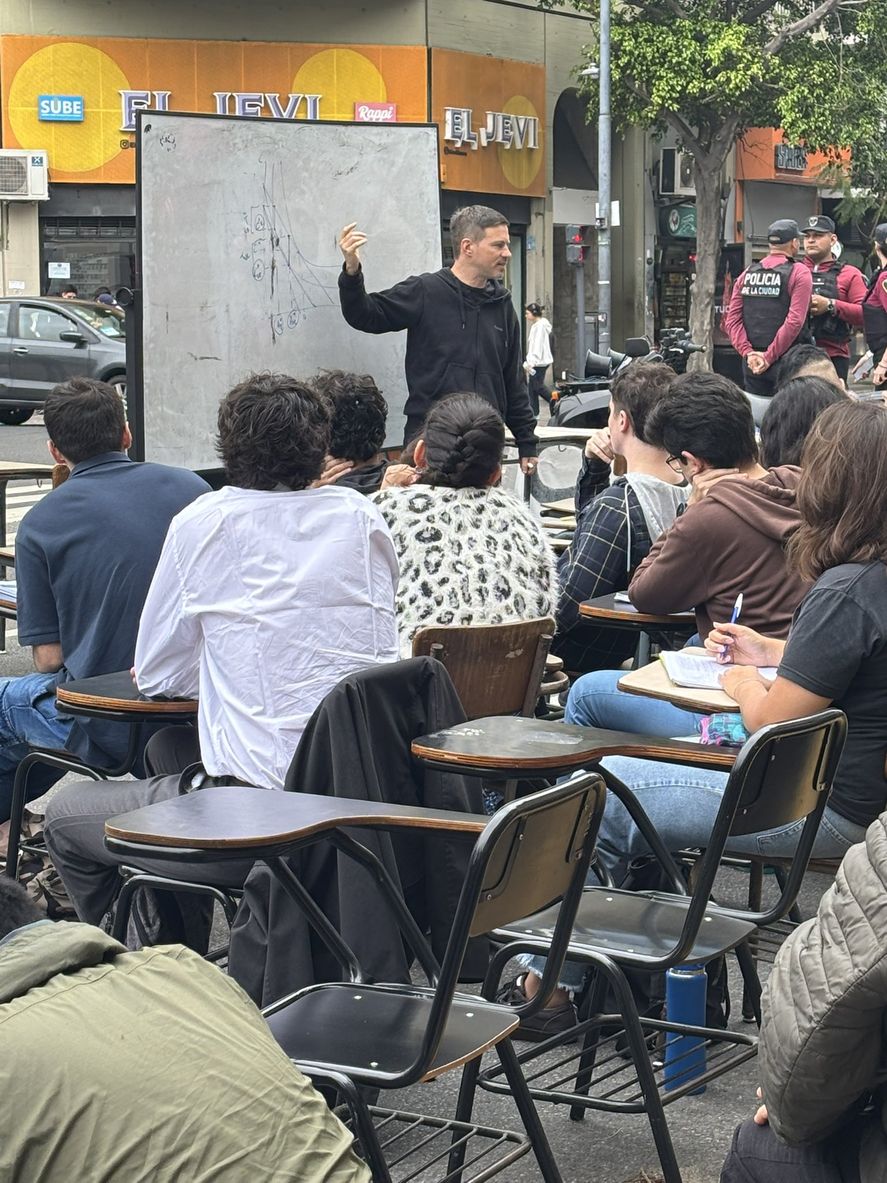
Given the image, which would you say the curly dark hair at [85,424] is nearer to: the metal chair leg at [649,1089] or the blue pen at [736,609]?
the blue pen at [736,609]

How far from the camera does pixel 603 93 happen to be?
30500 mm

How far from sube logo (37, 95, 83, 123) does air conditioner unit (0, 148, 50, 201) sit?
67 centimetres

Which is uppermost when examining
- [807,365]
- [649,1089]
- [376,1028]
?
[807,365]

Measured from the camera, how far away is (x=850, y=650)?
338 centimetres

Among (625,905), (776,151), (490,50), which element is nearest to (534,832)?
(625,905)

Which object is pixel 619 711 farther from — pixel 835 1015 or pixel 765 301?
pixel 765 301

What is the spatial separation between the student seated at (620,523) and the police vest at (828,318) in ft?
21.6

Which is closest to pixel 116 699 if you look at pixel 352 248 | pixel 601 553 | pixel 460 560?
pixel 460 560

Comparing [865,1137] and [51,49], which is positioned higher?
[51,49]

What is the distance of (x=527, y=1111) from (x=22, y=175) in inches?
1093

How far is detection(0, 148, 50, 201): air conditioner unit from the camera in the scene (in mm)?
28328

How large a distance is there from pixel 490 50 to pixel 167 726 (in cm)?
2901

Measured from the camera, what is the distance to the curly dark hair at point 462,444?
4.58m

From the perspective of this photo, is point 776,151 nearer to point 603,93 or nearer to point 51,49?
point 603,93
